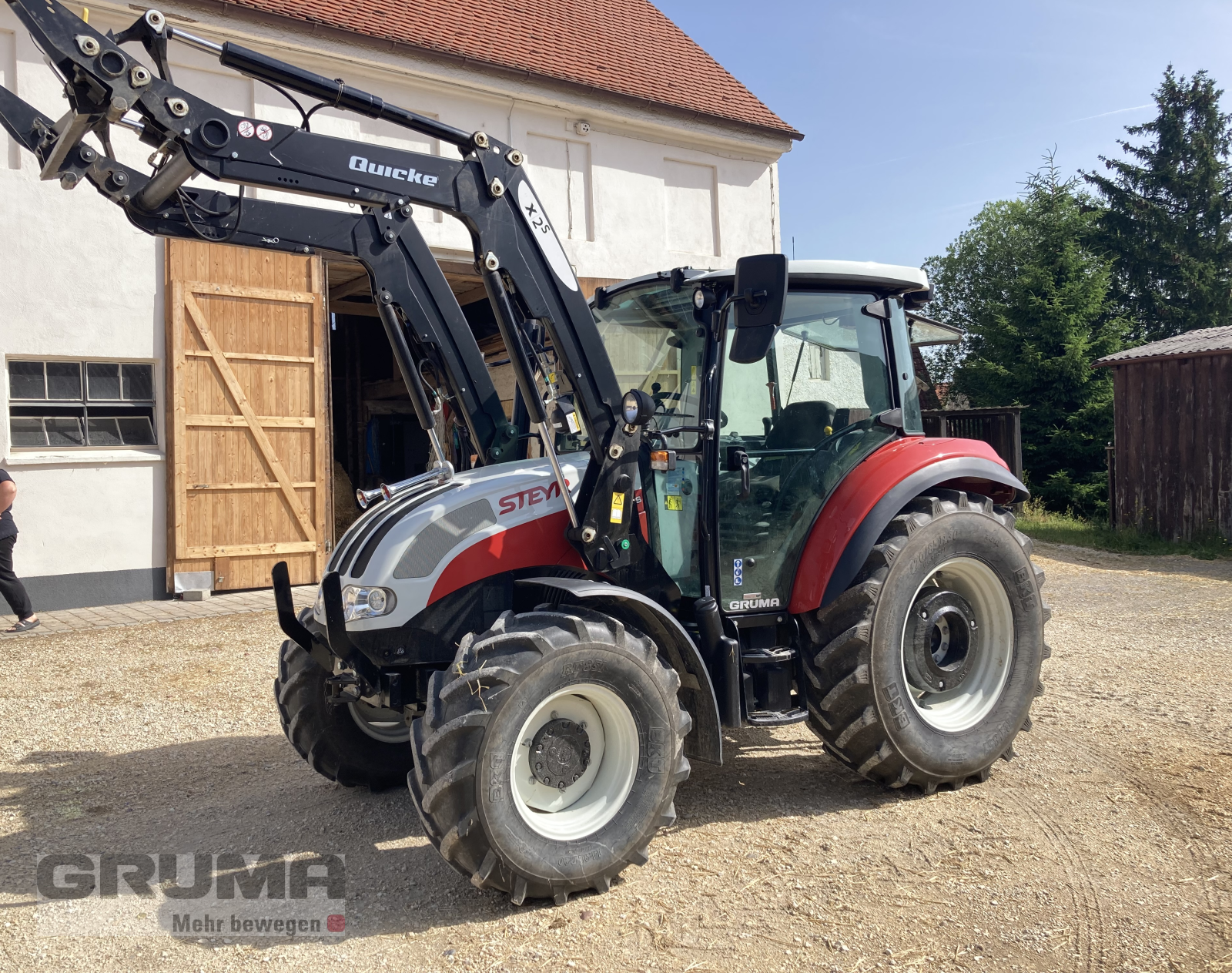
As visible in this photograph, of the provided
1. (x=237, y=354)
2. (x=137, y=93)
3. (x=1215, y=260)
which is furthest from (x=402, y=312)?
(x=1215, y=260)

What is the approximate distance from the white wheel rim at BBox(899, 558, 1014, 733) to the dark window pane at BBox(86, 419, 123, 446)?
858 centimetres

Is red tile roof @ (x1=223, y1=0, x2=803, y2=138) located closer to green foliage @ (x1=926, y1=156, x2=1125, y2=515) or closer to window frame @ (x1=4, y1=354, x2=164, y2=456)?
window frame @ (x1=4, y1=354, x2=164, y2=456)

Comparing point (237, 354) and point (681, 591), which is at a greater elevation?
point (237, 354)

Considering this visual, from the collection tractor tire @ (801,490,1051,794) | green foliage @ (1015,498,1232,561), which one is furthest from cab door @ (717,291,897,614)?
green foliage @ (1015,498,1232,561)

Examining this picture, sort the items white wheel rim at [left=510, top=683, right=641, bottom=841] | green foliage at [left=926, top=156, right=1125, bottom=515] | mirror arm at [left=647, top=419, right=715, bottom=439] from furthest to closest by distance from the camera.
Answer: green foliage at [left=926, top=156, right=1125, bottom=515]
mirror arm at [left=647, top=419, right=715, bottom=439]
white wheel rim at [left=510, top=683, right=641, bottom=841]

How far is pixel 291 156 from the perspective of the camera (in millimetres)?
3652

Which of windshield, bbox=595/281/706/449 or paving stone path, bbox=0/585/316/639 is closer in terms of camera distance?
windshield, bbox=595/281/706/449

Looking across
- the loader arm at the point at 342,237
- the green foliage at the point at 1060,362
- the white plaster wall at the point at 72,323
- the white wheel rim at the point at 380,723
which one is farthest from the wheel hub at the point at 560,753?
the green foliage at the point at 1060,362

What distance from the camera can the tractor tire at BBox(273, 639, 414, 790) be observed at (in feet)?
15.3

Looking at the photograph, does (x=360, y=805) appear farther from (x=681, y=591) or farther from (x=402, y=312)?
(x=402, y=312)

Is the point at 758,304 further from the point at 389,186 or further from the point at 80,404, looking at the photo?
the point at 80,404

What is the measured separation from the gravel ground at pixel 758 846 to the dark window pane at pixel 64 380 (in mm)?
4087

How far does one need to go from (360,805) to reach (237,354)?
7184 mm

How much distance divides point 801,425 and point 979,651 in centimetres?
149
